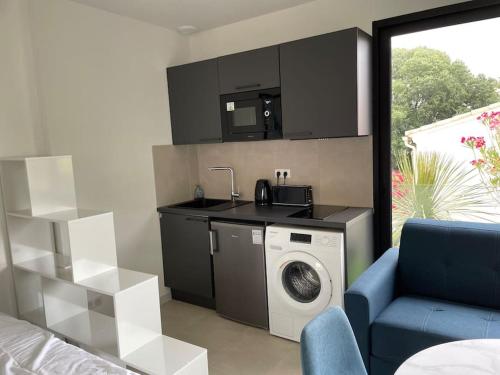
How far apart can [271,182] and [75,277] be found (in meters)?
1.92

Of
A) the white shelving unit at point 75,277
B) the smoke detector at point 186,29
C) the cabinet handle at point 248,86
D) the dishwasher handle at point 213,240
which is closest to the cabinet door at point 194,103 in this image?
the cabinet handle at point 248,86

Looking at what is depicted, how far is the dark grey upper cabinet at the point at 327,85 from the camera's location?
2703 mm

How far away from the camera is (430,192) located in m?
2.90

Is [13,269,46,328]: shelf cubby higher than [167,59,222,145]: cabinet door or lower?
lower

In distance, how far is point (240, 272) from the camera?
10.1ft

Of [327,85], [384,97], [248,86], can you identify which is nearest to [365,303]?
[327,85]

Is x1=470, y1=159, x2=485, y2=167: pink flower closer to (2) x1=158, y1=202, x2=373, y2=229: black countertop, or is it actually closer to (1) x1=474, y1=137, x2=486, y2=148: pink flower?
(1) x1=474, y1=137, x2=486, y2=148: pink flower

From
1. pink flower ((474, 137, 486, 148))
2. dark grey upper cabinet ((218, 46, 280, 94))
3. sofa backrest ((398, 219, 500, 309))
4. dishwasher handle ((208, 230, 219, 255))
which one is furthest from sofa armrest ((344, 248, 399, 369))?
dark grey upper cabinet ((218, 46, 280, 94))

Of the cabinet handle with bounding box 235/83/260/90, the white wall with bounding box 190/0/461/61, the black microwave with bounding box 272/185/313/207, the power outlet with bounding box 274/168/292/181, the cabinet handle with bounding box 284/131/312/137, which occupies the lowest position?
the black microwave with bounding box 272/185/313/207

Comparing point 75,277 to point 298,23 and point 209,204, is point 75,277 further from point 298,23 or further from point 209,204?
point 298,23

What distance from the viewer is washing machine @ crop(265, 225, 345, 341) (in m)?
2.59

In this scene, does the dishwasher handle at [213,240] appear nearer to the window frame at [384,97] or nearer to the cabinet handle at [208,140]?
the cabinet handle at [208,140]

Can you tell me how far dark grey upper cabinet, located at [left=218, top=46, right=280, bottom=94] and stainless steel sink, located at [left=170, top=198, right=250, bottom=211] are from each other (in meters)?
1.02

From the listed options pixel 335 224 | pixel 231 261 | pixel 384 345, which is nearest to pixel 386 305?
pixel 384 345
